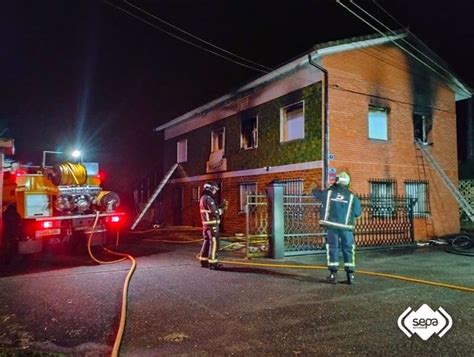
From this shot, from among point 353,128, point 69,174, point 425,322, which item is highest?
point 353,128

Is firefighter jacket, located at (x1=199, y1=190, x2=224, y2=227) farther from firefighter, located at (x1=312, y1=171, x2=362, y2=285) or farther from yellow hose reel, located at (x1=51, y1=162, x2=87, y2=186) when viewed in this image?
yellow hose reel, located at (x1=51, y1=162, x2=87, y2=186)

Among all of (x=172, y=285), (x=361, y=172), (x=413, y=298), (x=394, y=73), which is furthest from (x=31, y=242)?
(x=394, y=73)

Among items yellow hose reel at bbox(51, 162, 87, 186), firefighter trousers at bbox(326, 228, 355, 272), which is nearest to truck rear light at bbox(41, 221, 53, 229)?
yellow hose reel at bbox(51, 162, 87, 186)

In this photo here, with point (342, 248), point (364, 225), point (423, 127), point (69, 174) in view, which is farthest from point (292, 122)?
point (342, 248)

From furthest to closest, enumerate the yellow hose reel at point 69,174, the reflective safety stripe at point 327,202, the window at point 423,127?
1. the window at point 423,127
2. the yellow hose reel at point 69,174
3. the reflective safety stripe at point 327,202

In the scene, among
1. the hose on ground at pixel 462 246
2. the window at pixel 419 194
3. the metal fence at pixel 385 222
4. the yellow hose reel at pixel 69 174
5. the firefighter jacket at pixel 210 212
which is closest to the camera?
the firefighter jacket at pixel 210 212

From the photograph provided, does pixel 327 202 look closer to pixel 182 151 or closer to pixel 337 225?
pixel 337 225

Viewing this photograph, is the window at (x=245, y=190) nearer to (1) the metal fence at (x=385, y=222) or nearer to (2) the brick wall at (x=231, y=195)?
(2) the brick wall at (x=231, y=195)

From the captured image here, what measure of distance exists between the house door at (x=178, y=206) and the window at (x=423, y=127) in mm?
11431

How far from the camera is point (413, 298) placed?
18.6ft

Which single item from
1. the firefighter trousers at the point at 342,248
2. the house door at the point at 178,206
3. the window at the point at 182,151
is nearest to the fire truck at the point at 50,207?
the firefighter trousers at the point at 342,248

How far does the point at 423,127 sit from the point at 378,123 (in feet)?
8.19

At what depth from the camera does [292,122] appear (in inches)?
Answer: 536

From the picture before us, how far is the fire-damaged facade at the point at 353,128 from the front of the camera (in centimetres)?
1215
